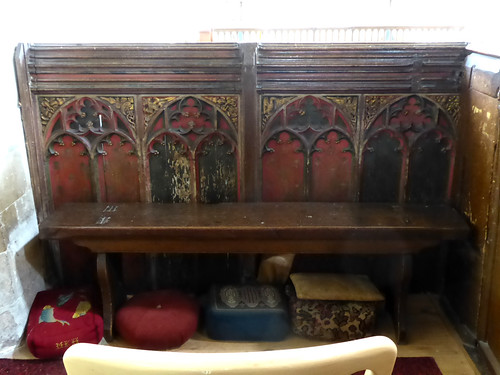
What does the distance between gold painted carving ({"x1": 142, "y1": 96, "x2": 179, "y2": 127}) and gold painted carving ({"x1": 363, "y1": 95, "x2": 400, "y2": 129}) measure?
3.03 ft

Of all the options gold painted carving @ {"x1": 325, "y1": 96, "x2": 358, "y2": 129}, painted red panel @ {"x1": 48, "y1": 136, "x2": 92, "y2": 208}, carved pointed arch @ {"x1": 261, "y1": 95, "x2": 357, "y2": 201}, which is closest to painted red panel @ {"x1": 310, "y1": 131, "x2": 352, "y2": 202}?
carved pointed arch @ {"x1": 261, "y1": 95, "x2": 357, "y2": 201}

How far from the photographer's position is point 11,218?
228 centimetres

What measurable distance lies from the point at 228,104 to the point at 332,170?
62 centimetres

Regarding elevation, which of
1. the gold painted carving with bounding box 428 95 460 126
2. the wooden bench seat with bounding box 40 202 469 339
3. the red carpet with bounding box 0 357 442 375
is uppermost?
the gold painted carving with bounding box 428 95 460 126

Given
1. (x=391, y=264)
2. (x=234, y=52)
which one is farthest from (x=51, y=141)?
(x=391, y=264)

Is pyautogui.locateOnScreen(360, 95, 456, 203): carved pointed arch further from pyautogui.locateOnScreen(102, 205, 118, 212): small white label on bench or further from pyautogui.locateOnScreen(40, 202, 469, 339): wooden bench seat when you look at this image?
pyautogui.locateOnScreen(102, 205, 118, 212): small white label on bench

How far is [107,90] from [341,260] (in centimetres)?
148

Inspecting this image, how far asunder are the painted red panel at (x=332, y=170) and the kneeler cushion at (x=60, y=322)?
1.24 m

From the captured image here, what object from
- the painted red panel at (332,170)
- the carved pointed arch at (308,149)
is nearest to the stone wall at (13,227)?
the carved pointed arch at (308,149)

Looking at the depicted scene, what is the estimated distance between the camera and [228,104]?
2.47 meters

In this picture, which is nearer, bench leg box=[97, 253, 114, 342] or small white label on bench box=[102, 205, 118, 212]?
bench leg box=[97, 253, 114, 342]

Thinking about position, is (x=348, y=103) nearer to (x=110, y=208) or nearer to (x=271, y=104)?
(x=271, y=104)

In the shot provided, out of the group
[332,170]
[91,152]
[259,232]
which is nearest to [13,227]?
[91,152]

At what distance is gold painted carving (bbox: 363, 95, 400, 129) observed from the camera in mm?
2457
